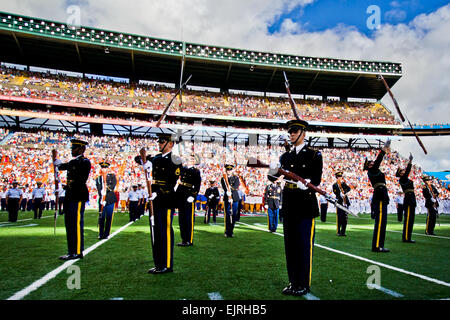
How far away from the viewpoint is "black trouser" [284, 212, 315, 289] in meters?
3.46

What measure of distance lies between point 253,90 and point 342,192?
31357mm

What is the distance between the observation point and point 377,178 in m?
6.66

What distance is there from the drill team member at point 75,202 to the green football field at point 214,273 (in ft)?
0.94

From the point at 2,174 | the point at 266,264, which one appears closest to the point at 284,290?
the point at 266,264

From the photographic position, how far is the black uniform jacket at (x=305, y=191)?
3.54 m

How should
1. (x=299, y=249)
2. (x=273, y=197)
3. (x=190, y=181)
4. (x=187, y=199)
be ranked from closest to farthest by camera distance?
(x=299, y=249) < (x=187, y=199) < (x=190, y=181) < (x=273, y=197)

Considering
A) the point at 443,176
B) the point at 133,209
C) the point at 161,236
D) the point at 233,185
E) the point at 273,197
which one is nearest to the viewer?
the point at 161,236

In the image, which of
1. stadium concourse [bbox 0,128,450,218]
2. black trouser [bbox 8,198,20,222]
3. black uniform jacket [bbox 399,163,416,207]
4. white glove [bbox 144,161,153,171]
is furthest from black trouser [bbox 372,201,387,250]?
stadium concourse [bbox 0,128,450,218]

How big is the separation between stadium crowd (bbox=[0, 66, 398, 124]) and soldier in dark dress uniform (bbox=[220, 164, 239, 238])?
25.1 meters

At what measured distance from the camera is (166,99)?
33.7 metres

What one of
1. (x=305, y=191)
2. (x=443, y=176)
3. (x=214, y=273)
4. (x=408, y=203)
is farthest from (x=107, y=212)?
(x=443, y=176)

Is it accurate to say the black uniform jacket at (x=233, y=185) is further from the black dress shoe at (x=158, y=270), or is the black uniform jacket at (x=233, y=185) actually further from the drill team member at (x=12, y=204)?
the drill team member at (x=12, y=204)

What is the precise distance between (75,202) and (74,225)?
417mm

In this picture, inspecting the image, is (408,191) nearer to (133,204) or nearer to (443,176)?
(133,204)
